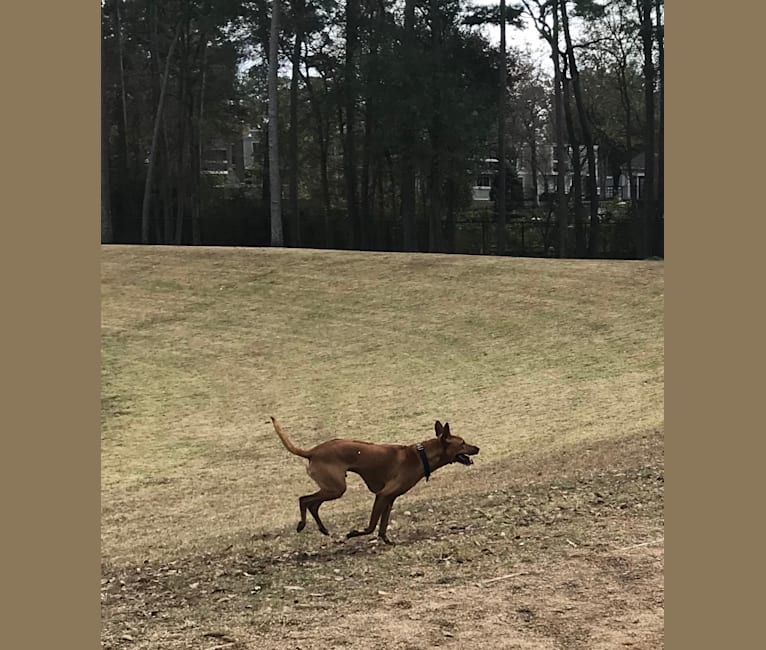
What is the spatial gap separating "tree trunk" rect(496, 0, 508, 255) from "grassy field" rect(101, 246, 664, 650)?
659 centimetres

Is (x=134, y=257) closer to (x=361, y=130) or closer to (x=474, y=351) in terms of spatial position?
(x=474, y=351)

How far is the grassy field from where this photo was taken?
3227mm

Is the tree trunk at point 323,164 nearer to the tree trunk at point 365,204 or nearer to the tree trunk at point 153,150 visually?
the tree trunk at point 365,204

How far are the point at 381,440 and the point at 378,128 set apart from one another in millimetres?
13945

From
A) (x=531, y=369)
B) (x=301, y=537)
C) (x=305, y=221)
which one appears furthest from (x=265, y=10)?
(x=301, y=537)

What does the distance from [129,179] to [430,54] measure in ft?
27.1

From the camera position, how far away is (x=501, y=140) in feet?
64.7

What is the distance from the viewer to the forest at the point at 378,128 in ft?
63.6

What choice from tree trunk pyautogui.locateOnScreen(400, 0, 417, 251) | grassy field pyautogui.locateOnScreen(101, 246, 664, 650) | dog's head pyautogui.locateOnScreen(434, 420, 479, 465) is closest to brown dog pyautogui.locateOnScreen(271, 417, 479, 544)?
dog's head pyautogui.locateOnScreen(434, 420, 479, 465)

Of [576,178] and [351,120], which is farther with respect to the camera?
[576,178]

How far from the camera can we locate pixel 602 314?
10.5m

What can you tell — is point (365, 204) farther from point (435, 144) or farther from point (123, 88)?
point (123, 88)

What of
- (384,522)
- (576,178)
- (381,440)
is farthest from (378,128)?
(384,522)

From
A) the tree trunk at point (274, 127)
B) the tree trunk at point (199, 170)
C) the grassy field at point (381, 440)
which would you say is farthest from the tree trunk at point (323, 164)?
the grassy field at point (381, 440)
